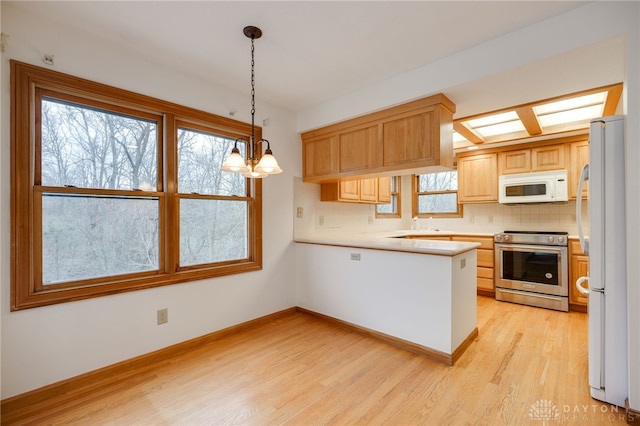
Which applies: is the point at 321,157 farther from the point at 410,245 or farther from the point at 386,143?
the point at 410,245

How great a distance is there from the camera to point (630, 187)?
67.9 inches

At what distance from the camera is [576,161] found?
385 cm

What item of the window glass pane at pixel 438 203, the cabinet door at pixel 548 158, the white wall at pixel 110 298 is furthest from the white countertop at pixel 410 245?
the window glass pane at pixel 438 203

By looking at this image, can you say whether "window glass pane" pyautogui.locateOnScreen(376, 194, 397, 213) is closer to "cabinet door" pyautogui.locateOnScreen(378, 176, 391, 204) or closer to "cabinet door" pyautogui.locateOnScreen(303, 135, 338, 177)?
"cabinet door" pyautogui.locateOnScreen(378, 176, 391, 204)

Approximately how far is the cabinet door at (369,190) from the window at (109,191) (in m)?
1.84

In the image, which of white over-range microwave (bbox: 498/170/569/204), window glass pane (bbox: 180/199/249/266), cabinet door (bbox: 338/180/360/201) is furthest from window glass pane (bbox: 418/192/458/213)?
window glass pane (bbox: 180/199/249/266)

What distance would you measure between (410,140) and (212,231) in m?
2.10

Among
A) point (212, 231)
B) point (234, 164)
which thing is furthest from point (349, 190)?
point (234, 164)

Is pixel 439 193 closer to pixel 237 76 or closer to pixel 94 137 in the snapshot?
pixel 237 76

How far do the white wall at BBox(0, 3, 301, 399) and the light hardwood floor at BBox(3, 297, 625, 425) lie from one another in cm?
22

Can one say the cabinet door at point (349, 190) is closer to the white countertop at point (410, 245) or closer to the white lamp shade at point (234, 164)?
the white countertop at point (410, 245)

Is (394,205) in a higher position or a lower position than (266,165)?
lower

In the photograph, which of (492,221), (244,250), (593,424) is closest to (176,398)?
(244,250)

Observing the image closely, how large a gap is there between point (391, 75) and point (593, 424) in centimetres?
284
